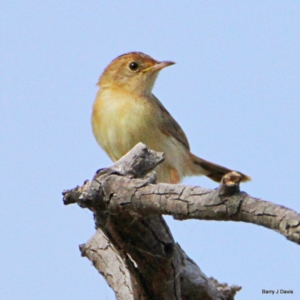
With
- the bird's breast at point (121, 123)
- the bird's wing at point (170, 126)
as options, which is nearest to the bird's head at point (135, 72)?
the bird's breast at point (121, 123)

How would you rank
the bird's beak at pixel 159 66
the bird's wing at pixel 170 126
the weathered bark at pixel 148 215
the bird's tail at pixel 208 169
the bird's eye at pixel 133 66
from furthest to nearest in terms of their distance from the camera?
the bird's tail at pixel 208 169 < the bird's eye at pixel 133 66 < the bird's wing at pixel 170 126 < the bird's beak at pixel 159 66 < the weathered bark at pixel 148 215

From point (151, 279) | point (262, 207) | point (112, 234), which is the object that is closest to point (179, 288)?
point (151, 279)

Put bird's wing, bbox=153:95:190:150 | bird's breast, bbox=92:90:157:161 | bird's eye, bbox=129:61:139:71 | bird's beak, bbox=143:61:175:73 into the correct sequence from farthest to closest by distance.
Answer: bird's eye, bbox=129:61:139:71
bird's wing, bbox=153:95:190:150
bird's beak, bbox=143:61:175:73
bird's breast, bbox=92:90:157:161

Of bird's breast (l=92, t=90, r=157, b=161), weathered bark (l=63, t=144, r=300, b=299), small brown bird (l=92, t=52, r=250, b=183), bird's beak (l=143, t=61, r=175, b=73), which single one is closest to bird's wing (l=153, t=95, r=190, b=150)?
small brown bird (l=92, t=52, r=250, b=183)

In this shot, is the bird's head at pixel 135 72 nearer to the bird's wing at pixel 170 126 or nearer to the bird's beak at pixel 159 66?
the bird's beak at pixel 159 66

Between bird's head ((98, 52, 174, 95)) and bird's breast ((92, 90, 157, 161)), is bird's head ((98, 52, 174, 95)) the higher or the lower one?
the higher one

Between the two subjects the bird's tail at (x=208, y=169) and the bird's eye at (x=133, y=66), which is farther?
the bird's tail at (x=208, y=169)

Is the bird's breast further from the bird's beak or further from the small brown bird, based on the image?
the bird's beak

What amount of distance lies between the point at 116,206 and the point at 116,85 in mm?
3469

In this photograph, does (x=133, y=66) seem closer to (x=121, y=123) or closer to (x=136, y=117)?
(x=136, y=117)

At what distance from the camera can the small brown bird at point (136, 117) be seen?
716 cm

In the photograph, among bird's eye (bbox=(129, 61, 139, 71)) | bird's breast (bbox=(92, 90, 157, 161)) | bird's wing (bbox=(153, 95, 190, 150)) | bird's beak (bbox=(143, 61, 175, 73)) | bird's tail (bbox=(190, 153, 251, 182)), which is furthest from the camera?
bird's tail (bbox=(190, 153, 251, 182))

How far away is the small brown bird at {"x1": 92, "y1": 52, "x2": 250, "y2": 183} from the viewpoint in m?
7.16

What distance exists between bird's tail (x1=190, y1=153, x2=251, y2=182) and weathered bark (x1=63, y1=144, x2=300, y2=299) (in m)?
3.01
